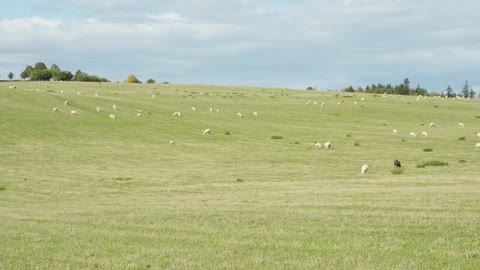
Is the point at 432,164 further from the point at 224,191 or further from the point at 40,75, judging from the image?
the point at 40,75

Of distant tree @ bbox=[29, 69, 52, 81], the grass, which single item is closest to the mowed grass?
the grass

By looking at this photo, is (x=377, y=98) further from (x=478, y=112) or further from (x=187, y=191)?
(x=187, y=191)

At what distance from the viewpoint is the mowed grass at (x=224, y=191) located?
1416 cm

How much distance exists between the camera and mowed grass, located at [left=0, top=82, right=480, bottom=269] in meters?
14.2

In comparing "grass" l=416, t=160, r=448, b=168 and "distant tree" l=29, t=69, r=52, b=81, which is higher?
"distant tree" l=29, t=69, r=52, b=81

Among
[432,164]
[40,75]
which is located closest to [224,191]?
[432,164]

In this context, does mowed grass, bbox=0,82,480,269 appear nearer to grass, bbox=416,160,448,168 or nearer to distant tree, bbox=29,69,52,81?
grass, bbox=416,160,448,168

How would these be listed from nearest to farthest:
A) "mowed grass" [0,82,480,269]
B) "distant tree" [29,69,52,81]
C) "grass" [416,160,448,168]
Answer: "mowed grass" [0,82,480,269]
"grass" [416,160,448,168]
"distant tree" [29,69,52,81]

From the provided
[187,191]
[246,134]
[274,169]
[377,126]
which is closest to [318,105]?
[377,126]

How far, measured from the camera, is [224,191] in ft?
102

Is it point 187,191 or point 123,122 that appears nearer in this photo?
point 187,191

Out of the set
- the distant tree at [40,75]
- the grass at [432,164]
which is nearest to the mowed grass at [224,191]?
the grass at [432,164]

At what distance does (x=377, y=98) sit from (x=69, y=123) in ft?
227

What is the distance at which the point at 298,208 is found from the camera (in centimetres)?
2248
